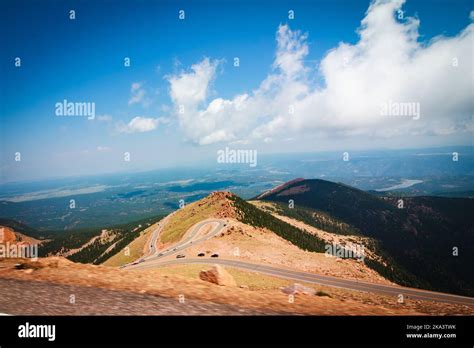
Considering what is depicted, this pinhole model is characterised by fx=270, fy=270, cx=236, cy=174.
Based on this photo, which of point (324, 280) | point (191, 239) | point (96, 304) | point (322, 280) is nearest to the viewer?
point (96, 304)

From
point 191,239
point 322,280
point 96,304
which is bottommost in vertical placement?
point 322,280

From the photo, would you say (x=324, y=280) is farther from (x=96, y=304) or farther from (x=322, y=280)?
(x=96, y=304)

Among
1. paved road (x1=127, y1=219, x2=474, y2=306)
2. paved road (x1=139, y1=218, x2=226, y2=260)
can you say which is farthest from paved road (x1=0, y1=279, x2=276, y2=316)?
paved road (x1=139, y1=218, x2=226, y2=260)

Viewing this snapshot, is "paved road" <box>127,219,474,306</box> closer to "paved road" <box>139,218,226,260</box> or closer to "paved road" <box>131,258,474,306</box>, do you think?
"paved road" <box>131,258,474,306</box>

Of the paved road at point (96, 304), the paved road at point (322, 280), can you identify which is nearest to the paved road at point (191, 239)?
the paved road at point (322, 280)

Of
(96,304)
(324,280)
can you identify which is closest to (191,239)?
(324,280)
